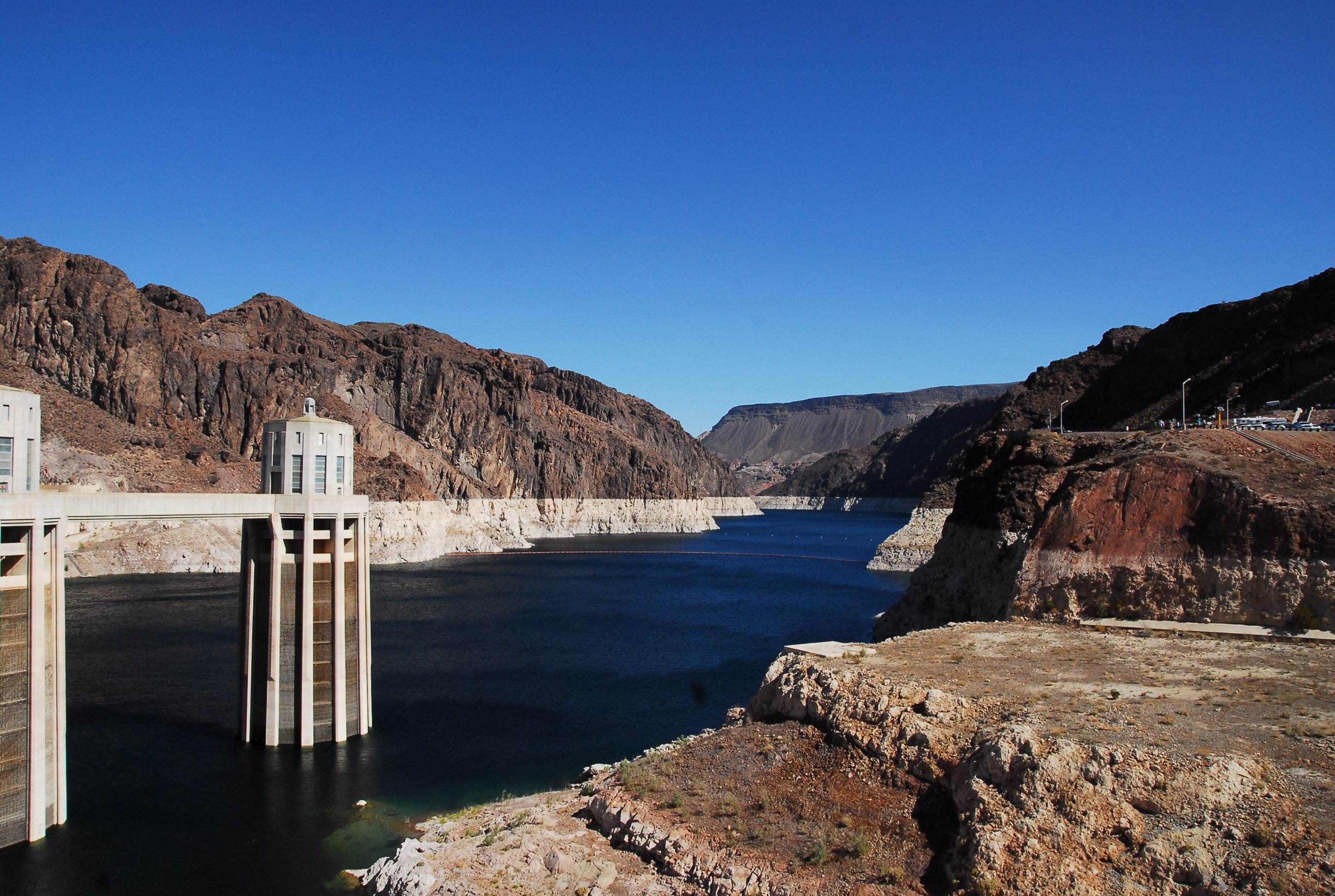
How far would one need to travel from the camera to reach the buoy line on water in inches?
4995

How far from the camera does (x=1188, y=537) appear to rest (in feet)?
89.5

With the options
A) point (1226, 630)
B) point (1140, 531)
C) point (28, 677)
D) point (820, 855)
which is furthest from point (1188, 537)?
point (28, 677)

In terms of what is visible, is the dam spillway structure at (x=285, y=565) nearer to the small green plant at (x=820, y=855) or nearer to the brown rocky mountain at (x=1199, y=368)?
the small green plant at (x=820, y=855)

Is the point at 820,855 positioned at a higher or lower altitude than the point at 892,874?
higher

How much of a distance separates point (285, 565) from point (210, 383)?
107017mm

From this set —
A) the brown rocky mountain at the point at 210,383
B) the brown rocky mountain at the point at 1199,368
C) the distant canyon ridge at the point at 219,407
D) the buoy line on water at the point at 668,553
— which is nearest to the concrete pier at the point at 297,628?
the distant canyon ridge at the point at 219,407

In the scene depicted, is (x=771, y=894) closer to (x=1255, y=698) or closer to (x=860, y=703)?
(x=860, y=703)

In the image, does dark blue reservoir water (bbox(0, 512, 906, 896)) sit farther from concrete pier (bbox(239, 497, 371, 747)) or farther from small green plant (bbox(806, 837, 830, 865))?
small green plant (bbox(806, 837, 830, 865))

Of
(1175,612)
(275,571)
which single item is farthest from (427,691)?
(1175,612)

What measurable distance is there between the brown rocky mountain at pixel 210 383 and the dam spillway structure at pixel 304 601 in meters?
72.8

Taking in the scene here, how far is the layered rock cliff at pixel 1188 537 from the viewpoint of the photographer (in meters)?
24.8

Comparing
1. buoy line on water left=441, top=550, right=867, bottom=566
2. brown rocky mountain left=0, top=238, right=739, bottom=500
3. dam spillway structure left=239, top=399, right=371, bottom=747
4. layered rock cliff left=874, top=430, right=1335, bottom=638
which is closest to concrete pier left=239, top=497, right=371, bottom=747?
dam spillway structure left=239, top=399, right=371, bottom=747

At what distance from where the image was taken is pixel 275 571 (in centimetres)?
2992

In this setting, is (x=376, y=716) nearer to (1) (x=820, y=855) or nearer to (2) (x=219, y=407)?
(1) (x=820, y=855)
